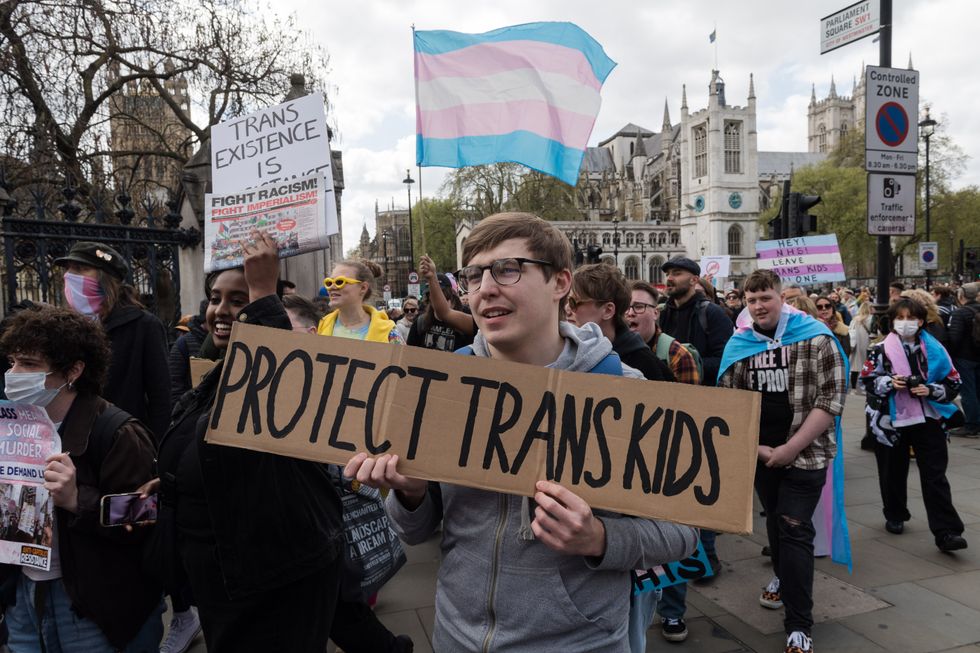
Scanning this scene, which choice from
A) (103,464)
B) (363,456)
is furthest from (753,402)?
(103,464)

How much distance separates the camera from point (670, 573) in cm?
232

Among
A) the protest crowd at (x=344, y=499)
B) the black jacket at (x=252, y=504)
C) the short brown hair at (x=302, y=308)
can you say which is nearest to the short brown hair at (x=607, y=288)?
the protest crowd at (x=344, y=499)

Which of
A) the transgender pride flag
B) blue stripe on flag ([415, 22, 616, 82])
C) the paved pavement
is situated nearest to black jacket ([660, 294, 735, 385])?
the paved pavement

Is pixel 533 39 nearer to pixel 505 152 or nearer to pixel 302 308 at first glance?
pixel 505 152

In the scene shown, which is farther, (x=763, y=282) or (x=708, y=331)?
(x=708, y=331)

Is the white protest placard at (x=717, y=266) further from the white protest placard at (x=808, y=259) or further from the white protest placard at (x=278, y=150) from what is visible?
the white protest placard at (x=278, y=150)

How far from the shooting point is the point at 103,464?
2395mm

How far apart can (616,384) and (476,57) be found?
9.86 feet

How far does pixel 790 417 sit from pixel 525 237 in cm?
273

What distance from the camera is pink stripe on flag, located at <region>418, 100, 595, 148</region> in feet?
12.8

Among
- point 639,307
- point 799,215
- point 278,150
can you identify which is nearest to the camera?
point 278,150

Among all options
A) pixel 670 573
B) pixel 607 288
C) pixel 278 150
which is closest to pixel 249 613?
pixel 670 573

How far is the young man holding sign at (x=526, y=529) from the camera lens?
158cm

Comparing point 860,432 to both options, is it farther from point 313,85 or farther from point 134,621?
point 313,85
